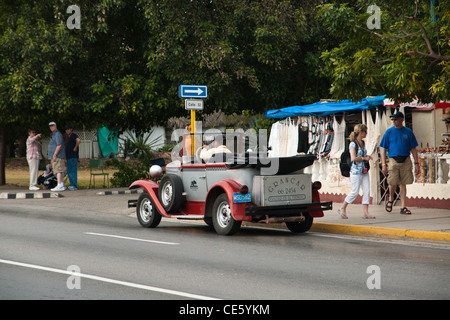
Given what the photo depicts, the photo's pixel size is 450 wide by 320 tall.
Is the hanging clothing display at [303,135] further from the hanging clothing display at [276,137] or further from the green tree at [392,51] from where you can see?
the green tree at [392,51]

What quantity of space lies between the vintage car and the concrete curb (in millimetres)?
468

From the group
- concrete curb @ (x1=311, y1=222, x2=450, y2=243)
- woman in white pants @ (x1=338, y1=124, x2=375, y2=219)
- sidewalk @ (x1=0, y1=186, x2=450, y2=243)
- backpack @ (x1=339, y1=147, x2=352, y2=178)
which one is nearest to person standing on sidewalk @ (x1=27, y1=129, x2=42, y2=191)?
sidewalk @ (x1=0, y1=186, x2=450, y2=243)

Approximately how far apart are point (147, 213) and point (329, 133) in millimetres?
5939

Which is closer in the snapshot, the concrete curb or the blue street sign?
the concrete curb

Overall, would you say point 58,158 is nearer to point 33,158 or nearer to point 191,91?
point 33,158

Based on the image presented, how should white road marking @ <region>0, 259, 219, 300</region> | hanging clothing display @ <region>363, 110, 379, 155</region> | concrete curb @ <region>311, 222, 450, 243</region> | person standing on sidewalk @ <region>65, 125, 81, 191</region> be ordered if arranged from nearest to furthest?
white road marking @ <region>0, 259, 219, 300</region> → concrete curb @ <region>311, 222, 450, 243</region> → hanging clothing display @ <region>363, 110, 379, 155</region> → person standing on sidewalk @ <region>65, 125, 81, 191</region>

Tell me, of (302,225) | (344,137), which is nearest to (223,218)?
(302,225)

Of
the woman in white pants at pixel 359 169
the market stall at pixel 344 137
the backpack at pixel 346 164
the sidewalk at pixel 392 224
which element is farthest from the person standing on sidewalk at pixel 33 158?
the woman in white pants at pixel 359 169

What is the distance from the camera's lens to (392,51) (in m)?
13.0

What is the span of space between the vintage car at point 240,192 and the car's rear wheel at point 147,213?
Answer: 0.66 feet

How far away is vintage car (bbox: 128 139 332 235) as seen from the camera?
1202 cm

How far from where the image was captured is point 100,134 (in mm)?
48750

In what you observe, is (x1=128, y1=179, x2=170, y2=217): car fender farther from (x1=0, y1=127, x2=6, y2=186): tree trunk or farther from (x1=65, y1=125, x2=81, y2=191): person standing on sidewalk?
(x1=0, y1=127, x2=6, y2=186): tree trunk

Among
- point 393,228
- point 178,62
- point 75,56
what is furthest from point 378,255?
point 75,56
